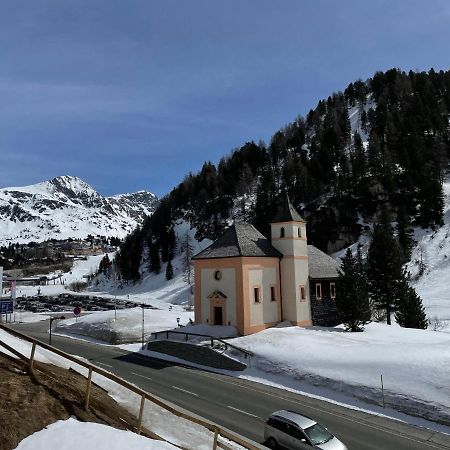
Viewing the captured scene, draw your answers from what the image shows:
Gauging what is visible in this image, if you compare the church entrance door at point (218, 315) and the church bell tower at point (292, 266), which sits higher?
the church bell tower at point (292, 266)

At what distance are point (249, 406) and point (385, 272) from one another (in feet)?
123

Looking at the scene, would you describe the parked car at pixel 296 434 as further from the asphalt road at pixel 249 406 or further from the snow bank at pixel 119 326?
the snow bank at pixel 119 326

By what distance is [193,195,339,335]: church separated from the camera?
4169 centimetres

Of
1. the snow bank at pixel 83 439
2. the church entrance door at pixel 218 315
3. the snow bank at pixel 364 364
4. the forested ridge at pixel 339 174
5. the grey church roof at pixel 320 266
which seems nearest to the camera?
the snow bank at pixel 83 439

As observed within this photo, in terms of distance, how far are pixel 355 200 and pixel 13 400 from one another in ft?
341

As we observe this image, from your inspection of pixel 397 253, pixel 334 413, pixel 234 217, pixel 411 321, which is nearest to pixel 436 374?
pixel 334 413

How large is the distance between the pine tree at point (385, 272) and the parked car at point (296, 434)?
41.4 metres

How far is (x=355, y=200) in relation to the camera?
107438 millimetres

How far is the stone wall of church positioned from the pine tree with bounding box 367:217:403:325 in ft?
27.2

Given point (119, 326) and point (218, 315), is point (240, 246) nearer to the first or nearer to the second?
point (218, 315)

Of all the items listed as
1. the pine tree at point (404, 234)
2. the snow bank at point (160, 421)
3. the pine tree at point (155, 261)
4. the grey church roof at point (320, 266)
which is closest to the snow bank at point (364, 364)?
the grey church roof at point (320, 266)

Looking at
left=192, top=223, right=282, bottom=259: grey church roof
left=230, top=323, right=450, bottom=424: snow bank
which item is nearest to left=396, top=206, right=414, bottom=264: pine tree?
left=192, top=223, right=282, bottom=259: grey church roof

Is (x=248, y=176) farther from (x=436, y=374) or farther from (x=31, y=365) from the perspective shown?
(x=31, y=365)

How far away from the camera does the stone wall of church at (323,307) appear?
48.0 m
